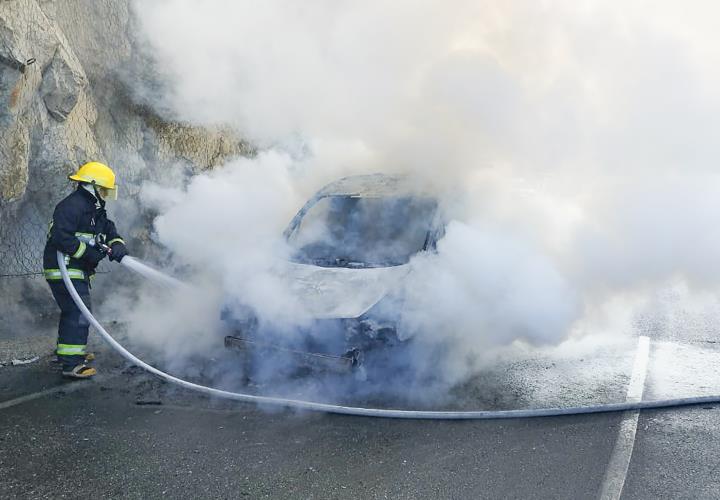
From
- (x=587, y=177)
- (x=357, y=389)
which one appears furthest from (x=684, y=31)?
(x=357, y=389)

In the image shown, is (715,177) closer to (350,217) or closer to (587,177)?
(587,177)

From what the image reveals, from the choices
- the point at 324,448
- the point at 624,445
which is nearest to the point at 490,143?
the point at 624,445

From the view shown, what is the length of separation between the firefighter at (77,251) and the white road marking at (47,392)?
107 mm

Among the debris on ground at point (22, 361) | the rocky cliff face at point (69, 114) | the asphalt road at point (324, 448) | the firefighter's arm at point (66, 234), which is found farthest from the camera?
the rocky cliff face at point (69, 114)

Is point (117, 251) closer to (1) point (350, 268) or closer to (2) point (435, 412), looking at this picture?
(1) point (350, 268)

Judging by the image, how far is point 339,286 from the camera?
4.91 m

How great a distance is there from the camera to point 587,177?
20.3 feet

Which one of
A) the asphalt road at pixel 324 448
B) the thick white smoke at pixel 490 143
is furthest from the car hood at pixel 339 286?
the asphalt road at pixel 324 448

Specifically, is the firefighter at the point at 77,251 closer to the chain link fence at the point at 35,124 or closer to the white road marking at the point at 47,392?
the white road marking at the point at 47,392

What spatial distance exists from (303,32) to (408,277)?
4.60 meters

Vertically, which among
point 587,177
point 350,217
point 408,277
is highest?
point 587,177

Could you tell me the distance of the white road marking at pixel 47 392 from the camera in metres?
4.55

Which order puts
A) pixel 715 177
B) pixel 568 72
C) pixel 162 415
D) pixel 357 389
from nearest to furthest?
1. pixel 162 415
2. pixel 357 389
3. pixel 715 177
4. pixel 568 72


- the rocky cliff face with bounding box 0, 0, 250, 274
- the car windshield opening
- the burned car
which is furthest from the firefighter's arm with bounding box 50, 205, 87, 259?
the car windshield opening
